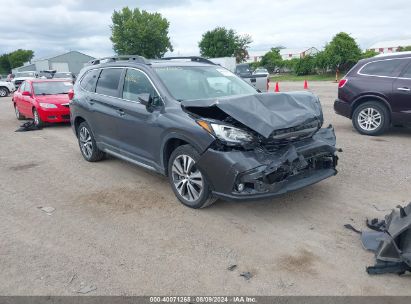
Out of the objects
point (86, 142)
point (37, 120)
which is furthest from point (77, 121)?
point (37, 120)

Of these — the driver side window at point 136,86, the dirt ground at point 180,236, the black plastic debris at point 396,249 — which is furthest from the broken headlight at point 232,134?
the black plastic debris at point 396,249

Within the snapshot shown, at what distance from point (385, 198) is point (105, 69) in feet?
15.5

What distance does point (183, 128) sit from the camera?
4324 millimetres

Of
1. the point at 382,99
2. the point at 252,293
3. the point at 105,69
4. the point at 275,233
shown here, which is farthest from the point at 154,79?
the point at 382,99

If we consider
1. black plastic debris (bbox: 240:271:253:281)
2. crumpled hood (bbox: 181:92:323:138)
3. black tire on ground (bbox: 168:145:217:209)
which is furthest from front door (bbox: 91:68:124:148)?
black plastic debris (bbox: 240:271:253:281)

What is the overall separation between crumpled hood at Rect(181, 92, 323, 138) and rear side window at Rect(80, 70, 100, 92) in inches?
104

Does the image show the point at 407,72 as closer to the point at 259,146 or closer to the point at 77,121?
the point at 259,146

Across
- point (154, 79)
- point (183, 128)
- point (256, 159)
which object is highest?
point (154, 79)

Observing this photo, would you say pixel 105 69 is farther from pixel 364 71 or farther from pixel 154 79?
pixel 364 71

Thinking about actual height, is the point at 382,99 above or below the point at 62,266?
above

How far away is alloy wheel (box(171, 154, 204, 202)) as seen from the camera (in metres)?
4.35

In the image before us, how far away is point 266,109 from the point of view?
4184mm

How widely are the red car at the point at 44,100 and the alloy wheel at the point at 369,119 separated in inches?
315

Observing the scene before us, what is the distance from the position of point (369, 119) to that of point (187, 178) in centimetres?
535
